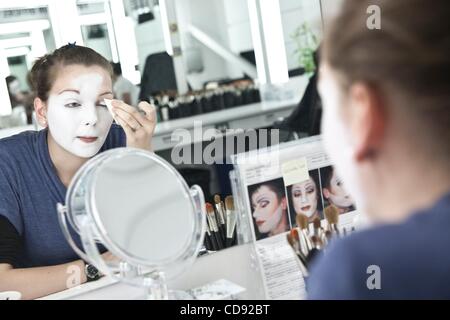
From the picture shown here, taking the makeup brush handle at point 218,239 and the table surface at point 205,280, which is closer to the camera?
the table surface at point 205,280

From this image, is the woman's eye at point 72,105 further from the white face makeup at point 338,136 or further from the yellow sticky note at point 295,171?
the white face makeup at point 338,136

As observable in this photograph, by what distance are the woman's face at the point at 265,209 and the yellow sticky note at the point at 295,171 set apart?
1.6 inches

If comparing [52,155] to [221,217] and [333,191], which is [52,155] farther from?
[333,191]

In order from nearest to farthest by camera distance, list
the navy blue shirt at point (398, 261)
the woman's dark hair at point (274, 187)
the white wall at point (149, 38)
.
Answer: the navy blue shirt at point (398, 261), the woman's dark hair at point (274, 187), the white wall at point (149, 38)

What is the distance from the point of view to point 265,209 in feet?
3.28

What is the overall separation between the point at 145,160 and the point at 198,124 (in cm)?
142

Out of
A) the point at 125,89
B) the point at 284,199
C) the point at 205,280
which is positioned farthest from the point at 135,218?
the point at 125,89

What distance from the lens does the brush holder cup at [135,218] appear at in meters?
0.79

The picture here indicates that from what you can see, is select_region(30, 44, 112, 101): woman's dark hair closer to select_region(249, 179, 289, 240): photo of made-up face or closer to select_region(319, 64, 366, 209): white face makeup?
select_region(249, 179, 289, 240): photo of made-up face

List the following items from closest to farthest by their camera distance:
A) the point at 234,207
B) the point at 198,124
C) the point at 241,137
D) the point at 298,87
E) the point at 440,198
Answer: the point at 440,198 < the point at 234,207 < the point at 241,137 < the point at 298,87 < the point at 198,124

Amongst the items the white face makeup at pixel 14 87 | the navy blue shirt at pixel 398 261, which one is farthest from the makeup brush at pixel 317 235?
the white face makeup at pixel 14 87

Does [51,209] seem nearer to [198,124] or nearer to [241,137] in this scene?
[241,137]
